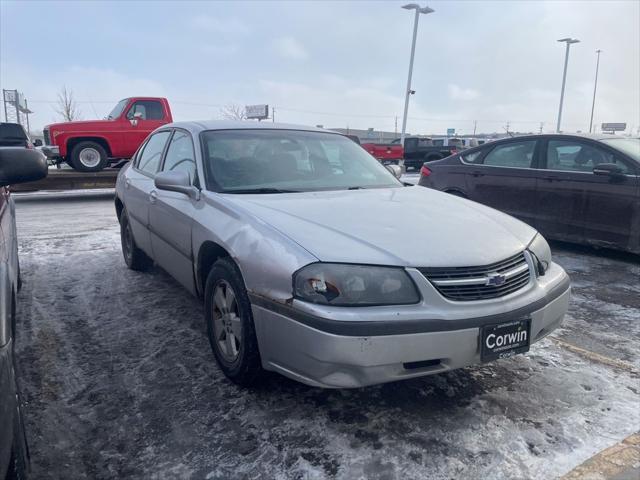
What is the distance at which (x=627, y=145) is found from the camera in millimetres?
5941

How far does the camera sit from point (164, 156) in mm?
4457

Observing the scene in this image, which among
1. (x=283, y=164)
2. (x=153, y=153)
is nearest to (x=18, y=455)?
(x=283, y=164)

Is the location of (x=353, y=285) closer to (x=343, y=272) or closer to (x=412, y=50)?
(x=343, y=272)

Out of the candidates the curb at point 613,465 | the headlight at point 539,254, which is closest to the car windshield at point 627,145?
the headlight at point 539,254

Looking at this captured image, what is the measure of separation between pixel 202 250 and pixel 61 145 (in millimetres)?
11024

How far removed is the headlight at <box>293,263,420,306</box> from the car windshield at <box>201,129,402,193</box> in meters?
1.17

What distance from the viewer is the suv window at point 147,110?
12789 mm

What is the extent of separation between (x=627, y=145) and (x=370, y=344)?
514 centimetres

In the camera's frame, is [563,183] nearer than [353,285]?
No

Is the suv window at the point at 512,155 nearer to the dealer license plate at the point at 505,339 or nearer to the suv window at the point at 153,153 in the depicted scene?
the suv window at the point at 153,153

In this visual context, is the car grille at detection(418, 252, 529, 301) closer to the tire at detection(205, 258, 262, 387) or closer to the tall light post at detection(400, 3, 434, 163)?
the tire at detection(205, 258, 262, 387)

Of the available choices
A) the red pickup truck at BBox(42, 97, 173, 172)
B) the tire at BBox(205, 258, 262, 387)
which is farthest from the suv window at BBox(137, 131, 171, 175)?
the red pickup truck at BBox(42, 97, 173, 172)

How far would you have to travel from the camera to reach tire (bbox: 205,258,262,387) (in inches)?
108

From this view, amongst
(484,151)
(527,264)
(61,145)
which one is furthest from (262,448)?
(61,145)
